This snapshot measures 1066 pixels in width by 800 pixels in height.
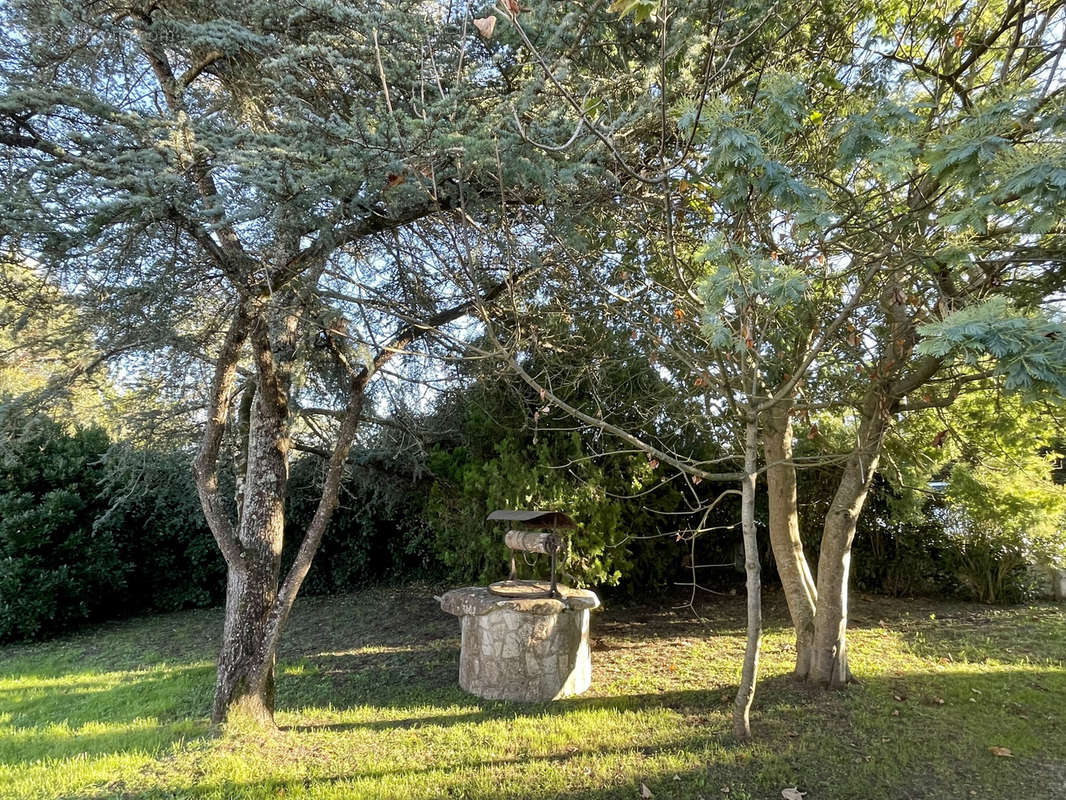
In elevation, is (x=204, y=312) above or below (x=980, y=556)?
above

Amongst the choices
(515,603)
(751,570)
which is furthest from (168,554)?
(751,570)

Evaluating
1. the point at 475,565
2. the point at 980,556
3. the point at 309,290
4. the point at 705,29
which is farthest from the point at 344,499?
the point at 980,556

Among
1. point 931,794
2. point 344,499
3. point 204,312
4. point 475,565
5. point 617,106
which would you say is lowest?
point 931,794

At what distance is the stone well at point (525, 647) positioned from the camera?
16.4 feet

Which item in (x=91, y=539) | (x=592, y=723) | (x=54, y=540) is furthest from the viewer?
(x=91, y=539)

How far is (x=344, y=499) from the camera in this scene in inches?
389

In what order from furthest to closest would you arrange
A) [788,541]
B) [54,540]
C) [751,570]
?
[54,540] < [788,541] < [751,570]

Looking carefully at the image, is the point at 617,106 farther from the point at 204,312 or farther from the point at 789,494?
the point at 204,312

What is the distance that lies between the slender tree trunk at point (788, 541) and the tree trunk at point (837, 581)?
129 millimetres

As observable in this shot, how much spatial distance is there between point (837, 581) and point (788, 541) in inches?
20.4

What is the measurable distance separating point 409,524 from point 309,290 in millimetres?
6289

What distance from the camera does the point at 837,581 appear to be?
186 inches

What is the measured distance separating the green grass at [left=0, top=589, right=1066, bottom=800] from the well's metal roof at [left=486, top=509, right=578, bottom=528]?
56.5 inches

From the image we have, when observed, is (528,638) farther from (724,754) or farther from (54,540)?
(54,540)
